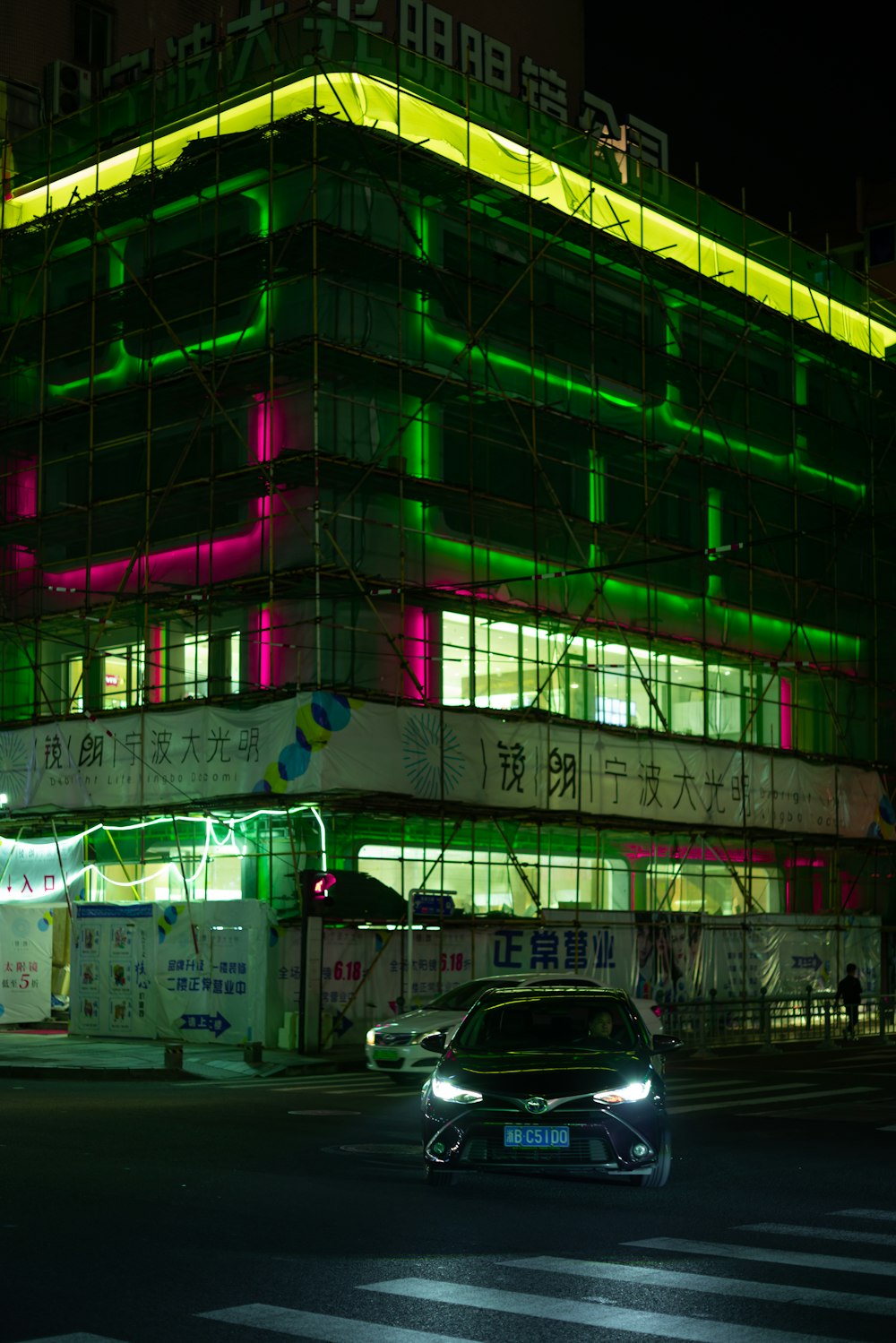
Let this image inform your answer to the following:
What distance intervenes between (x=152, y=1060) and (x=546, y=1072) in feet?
46.8

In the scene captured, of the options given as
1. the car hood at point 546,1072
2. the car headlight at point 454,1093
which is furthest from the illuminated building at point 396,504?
the car headlight at point 454,1093

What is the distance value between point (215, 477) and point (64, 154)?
→ 997 cm

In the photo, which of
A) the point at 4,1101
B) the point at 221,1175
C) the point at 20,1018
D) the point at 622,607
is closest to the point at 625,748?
the point at 622,607

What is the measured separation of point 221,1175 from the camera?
488 inches

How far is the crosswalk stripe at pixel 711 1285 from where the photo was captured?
26.6 feet

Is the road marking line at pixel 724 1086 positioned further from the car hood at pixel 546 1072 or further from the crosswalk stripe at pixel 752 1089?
the car hood at pixel 546 1072

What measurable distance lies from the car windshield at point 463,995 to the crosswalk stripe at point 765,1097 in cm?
369

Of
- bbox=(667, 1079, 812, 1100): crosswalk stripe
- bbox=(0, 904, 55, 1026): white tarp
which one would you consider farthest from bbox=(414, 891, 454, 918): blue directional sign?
bbox=(0, 904, 55, 1026): white tarp

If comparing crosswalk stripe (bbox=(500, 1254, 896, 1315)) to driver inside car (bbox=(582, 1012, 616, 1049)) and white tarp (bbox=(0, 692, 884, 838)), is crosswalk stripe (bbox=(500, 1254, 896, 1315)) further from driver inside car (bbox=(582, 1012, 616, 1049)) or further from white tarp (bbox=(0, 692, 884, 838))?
white tarp (bbox=(0, 692, 884, 838))

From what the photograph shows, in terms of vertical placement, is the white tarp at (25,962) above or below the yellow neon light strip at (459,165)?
below

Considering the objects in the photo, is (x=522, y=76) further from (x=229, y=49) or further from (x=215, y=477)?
(x=215, y=477)

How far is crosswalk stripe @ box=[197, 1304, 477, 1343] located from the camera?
7.27m

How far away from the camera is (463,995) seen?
22656 mm

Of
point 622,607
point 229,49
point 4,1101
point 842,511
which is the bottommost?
point 4,1101
